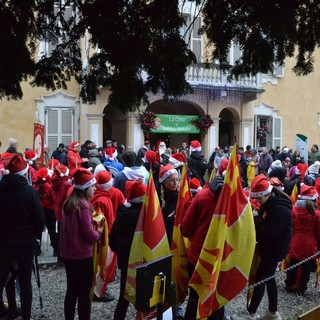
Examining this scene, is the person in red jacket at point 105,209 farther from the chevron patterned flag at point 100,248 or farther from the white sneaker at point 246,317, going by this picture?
the white sneaker at point 246,317

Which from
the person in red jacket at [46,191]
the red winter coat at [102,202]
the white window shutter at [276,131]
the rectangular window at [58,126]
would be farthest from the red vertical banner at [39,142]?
the white window shutter at [276,131]

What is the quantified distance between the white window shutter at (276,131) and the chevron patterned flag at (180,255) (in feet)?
60.8

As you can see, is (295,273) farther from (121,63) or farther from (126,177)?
(121,63)

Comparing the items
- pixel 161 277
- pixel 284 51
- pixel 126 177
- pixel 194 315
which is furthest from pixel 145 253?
pixel 126 177

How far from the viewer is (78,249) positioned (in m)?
4.80

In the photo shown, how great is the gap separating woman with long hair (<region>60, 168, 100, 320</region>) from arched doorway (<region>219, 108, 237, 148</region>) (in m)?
18.6

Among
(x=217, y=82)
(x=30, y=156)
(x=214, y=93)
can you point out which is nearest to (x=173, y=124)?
(x=214, y=93)

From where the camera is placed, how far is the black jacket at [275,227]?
513 cm

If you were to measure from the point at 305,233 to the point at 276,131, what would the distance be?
56.7 feet

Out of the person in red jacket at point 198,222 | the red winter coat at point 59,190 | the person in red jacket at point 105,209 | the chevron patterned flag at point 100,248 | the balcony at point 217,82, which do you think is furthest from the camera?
the balcony at point 217,82

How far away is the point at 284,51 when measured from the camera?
476 cm

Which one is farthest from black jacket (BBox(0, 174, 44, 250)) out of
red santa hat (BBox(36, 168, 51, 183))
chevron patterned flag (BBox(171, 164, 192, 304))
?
red santa hat (BBox(36, 168, 51, 183))

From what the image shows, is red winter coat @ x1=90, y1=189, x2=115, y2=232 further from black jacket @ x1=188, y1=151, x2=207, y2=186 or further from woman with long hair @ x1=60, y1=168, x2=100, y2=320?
black jacket @ x1=188, y1=151, x2=207, y2=186

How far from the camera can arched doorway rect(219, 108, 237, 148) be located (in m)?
23.2
